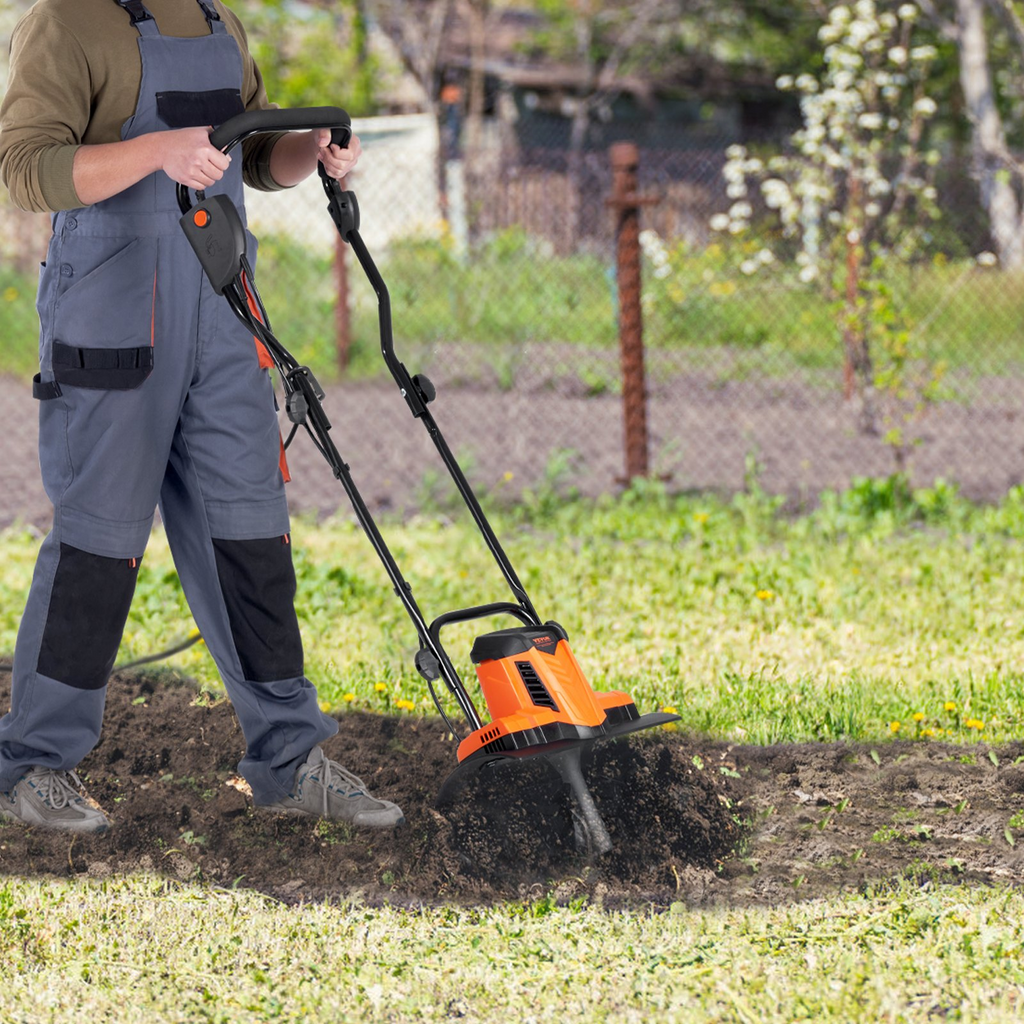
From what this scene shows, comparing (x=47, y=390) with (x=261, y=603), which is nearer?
(x=47, y=390)

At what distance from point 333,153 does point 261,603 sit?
0.99 m

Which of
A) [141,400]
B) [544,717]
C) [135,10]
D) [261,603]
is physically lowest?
[544,717]

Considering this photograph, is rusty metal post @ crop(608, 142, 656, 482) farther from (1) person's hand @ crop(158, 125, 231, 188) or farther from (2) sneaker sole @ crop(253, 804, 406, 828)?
(1) person's hand @ crop(158, 125, 231, 188)

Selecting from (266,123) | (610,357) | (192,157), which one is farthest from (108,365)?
(610,357)

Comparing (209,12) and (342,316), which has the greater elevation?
(209,12)

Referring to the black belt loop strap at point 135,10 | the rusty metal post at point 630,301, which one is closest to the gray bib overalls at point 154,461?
the black belt loop strap at point 135,10

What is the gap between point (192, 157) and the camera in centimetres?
261

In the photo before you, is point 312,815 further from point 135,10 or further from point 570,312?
point 570,312

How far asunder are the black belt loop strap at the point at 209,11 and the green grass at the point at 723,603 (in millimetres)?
1825

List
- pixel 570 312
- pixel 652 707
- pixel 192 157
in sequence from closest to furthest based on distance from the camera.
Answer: pixel 192 157, pixel 652 707, pixel 570 312

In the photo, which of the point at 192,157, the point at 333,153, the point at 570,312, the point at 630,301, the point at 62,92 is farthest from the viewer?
the point at 570,312

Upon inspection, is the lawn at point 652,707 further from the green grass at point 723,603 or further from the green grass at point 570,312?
the green grass at point 570,312

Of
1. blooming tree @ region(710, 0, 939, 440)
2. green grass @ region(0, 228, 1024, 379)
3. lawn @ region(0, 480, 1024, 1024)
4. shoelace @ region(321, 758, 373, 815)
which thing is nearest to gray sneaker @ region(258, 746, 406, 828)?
shoelace @ region(321, 758, 373, 815)

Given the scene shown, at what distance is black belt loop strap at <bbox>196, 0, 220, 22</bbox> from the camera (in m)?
2.92
